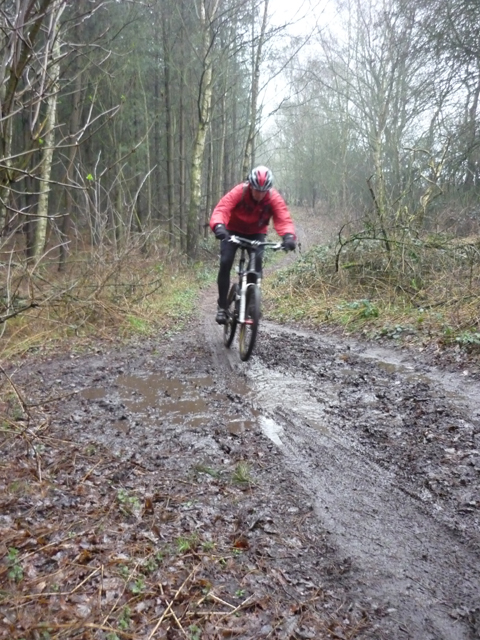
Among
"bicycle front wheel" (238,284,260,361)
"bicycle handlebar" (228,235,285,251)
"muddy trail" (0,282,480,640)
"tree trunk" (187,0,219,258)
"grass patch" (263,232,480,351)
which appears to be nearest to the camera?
"muddy trail" (0,282,480,640)

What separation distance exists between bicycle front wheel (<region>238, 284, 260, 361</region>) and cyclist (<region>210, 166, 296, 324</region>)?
0.40 metres

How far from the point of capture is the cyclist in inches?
225

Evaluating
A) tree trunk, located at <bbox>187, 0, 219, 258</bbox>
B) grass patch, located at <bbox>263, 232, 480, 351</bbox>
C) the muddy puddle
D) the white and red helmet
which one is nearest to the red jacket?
the white and red helmet

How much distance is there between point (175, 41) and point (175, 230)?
7197 millimetres

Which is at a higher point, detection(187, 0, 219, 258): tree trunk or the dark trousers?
detection(187, 0, 219, 258): tree trunk

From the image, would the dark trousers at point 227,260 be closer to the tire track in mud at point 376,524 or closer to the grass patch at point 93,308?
the grass patch at point 93,308

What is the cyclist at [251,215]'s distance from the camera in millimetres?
5715

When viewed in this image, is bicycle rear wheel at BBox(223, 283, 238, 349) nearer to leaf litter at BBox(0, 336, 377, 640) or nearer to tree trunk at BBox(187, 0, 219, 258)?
leaf litter at BBox(0, 336, 377, 640)

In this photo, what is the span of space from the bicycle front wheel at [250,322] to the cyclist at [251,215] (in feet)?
1.31

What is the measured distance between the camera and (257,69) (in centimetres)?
1628

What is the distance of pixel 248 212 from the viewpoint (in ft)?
20.0

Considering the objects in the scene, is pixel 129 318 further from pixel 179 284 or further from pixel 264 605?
pixel 264 605

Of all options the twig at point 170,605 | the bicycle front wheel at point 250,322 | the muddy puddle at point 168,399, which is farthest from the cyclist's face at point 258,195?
the twig at point 170,605

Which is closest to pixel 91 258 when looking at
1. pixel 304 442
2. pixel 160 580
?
pixel 304 442
